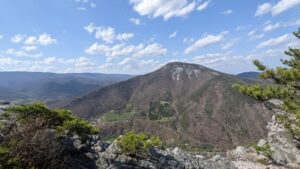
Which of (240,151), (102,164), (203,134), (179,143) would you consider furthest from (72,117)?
(203,134)

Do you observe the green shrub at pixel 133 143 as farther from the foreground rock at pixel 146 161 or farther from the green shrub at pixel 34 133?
the green shrub at pixel 34 133

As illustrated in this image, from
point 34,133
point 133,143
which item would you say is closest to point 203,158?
point 133,143

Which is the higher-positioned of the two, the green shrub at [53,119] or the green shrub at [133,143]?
the green shrub at [53,119]

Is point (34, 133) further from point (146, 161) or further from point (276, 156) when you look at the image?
point (276, 156)

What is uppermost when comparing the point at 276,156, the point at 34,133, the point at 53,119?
the point at 53,119

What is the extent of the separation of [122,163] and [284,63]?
12.3 meters

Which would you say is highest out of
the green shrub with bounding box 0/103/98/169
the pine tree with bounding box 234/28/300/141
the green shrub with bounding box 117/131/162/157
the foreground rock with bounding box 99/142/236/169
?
the pine tree with bounding box 234/28/300/141

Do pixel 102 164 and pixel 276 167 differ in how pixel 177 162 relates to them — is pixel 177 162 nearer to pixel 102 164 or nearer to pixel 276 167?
pixel 102 164

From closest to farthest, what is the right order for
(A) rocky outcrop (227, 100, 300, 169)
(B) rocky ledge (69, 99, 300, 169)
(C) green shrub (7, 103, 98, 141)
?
(C) green shrub (7, 103, 98, 141) < (B) rocky ledge (69, 99, 300, 169) < (A) rocky outcrop (227, 100, 300, 169)

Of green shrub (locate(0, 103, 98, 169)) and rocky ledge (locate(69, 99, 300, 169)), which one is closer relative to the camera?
green shrub (locate(0, 103, 98, 169))

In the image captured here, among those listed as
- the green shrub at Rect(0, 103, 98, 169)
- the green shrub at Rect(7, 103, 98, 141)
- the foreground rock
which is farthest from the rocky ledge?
the green shrub at Rect(0, 103, 98, 169)

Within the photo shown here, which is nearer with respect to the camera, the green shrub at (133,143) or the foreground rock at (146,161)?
the foreground rock at (146,161)

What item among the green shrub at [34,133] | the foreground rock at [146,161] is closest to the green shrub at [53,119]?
the green shrub at [34,133]

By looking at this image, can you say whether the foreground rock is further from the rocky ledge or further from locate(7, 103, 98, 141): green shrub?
locate(7, 103, 98, 141): green shrub
